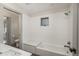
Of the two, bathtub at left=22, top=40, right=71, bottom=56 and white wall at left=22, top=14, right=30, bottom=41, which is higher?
white wall at left=22, top=14, right=30, bottom=41

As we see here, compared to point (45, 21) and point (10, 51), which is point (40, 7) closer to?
point (45, 21)

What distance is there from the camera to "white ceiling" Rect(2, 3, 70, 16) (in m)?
1.10

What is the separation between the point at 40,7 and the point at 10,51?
718mm

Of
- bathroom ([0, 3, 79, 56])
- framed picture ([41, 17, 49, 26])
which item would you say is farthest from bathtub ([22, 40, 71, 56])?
framed picture ([41, 17, 49, 26])

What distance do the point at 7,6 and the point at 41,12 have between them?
1.51 feet

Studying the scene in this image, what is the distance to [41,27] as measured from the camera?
1.18m

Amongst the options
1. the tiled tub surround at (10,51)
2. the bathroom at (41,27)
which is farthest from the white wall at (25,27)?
the tiled tub surround at (10,51)

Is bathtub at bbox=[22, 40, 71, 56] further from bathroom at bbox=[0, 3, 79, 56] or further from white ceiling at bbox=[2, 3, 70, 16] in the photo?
white ceiling at bbox=[2, 3, 70, 16]

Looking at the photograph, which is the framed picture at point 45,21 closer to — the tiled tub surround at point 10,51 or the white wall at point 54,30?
the white wall at point 54,30

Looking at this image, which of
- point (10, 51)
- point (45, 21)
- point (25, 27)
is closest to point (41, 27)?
point (45, 21)

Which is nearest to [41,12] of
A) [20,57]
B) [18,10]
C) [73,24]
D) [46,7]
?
[46,7]

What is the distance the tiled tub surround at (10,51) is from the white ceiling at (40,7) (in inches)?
22.0

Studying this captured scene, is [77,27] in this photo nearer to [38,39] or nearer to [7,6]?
[38,39]

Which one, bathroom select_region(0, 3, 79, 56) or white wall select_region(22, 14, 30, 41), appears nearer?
bathroom select_region(0, 3, 79, 56)
